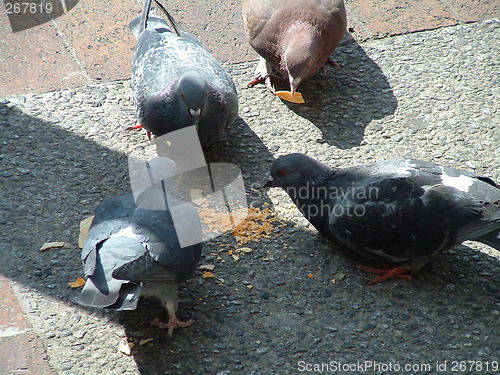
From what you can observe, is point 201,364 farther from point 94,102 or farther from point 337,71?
point 337,71

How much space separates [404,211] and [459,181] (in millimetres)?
352

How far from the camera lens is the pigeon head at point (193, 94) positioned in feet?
12.7

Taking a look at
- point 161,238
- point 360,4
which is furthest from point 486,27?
point 161,238

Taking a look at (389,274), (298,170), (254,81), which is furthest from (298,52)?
(389,274)

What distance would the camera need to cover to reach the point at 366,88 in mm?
4773

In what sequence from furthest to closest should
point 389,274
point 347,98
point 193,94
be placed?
1. point 347,98
2. point 193,94
3. point 389,274

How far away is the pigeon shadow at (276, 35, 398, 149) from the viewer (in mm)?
4406

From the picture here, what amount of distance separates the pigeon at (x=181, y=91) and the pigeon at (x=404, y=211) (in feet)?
3.00

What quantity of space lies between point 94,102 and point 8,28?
1180 mm

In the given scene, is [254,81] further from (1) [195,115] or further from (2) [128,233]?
(2) [128,233]

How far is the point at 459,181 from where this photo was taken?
3223 mm

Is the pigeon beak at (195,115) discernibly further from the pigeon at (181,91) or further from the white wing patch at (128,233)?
the white wing patch at (128,233)

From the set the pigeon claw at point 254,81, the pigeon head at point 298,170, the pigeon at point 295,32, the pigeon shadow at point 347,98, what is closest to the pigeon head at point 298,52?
the pigeon at point 295,32

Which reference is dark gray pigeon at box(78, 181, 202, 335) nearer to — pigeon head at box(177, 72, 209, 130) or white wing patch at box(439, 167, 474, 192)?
pigeon head at box(177, 72, 209, 130)
